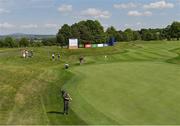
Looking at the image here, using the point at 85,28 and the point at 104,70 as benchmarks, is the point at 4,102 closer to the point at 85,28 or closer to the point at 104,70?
the point at 104,70

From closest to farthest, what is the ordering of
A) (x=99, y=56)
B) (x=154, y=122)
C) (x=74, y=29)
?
(x=154, y=122) → (x=99, y=56) → (x=74, y=29)

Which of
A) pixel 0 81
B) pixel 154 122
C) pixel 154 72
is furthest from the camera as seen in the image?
pixel 154 72

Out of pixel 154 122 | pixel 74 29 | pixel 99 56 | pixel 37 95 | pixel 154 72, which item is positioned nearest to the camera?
pixel 154 122

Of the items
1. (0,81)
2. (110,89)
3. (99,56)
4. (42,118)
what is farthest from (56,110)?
(99,56)

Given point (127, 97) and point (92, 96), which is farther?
point (92, 96)

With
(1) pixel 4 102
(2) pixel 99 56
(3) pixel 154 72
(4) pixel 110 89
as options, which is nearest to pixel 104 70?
(3) pixel 154 72

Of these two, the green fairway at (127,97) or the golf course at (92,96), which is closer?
the green fairway at (127,97)

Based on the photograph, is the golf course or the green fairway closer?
the green fairway

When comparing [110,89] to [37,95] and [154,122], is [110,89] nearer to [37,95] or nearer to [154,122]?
[37,95]

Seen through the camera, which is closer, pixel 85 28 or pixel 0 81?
pixel 0 81
